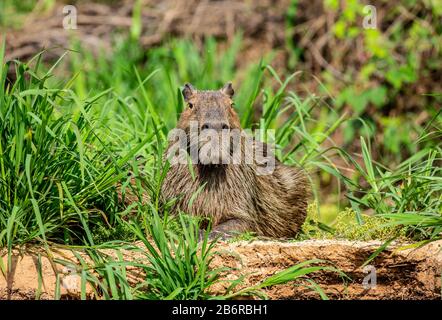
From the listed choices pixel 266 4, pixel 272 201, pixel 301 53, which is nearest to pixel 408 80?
pixel 301 53

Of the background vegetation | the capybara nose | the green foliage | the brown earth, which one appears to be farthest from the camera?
the capybara nose

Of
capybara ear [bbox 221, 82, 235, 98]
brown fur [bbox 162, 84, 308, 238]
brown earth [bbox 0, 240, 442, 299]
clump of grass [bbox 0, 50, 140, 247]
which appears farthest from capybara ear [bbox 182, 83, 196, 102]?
brown earth [bbox 0, 240, 442, 299]

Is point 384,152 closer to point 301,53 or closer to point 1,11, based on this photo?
point 301,53

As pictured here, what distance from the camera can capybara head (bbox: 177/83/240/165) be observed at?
5.79 m

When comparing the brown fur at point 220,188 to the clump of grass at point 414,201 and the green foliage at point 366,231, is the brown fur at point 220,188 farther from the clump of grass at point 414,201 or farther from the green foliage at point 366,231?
the clump of grass at point 414,201

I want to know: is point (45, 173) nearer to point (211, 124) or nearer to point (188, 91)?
point (211, 124)

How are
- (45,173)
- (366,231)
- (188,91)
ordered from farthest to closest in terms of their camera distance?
(188,91) < (366,231) < (45,173)

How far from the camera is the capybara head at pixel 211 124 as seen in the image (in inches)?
228

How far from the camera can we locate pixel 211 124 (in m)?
5.77

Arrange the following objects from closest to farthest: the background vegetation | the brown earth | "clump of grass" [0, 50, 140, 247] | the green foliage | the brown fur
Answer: the background vegetation < "clump of grass" [0, 50, 140, 247] < the brown earth < the green foliage < the brown fur

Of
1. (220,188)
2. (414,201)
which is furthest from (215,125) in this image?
(414,201)

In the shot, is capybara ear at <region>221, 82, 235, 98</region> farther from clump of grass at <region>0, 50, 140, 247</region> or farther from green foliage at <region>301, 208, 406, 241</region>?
green foliage at <region>301, 208, 406, 241</region>

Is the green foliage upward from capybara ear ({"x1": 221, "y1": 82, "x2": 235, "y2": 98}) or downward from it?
downward
